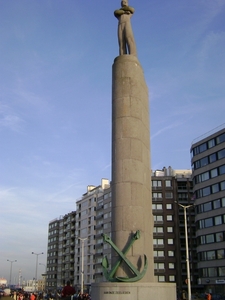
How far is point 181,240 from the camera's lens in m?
103

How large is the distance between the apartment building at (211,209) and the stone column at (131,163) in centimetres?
5393

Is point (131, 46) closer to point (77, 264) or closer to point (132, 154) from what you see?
point (132, 154)

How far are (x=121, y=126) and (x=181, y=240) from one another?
8804cm

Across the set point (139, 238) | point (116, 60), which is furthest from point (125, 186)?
point (116, 60)

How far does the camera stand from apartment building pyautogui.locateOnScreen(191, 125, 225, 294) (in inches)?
2788

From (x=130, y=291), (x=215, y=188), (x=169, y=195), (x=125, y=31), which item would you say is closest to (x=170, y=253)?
(x=169, y=195)

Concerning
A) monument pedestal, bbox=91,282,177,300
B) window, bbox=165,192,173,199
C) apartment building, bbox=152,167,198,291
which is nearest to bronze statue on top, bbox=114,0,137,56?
monument pedestal, bbox=91,282,177,300

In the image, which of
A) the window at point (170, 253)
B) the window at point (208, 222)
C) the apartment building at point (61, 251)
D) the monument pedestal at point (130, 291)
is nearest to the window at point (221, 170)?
the window at point (208, 222)

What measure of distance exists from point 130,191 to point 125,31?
10.0m

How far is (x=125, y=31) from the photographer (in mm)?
23562

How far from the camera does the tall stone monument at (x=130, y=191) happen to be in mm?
17125

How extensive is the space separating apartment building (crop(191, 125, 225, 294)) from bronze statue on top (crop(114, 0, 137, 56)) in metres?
53.4

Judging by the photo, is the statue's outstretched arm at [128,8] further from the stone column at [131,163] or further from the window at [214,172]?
the window at [214,172]

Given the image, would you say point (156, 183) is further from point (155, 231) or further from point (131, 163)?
point (131, 163)
